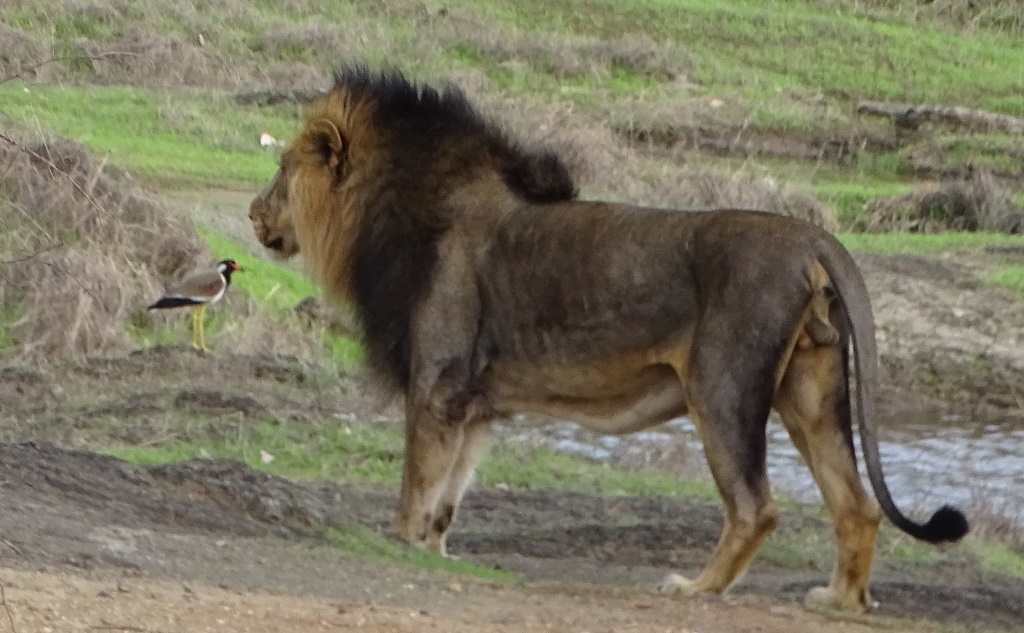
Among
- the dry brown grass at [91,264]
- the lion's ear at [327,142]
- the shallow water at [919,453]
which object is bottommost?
the dry brown grass at [91,264]

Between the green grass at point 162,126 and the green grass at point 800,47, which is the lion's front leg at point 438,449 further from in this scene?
the green grass at point 800,47

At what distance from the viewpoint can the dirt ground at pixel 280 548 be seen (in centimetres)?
552

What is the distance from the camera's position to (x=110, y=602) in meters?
5.24

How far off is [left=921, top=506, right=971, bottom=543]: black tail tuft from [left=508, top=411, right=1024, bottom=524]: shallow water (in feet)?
10.8

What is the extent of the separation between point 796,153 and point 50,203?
1256 cm

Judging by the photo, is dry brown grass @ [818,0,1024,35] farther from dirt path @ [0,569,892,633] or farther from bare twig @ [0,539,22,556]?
bare twig @ [0,539,22,556]

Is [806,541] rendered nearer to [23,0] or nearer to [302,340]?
[302,340]

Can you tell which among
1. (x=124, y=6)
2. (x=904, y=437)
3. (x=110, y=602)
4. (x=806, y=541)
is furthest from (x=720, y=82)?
(x=110, y=602)

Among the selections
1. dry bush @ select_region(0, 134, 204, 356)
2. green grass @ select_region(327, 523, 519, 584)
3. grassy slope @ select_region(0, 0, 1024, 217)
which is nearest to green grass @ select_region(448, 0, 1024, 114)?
grassy slope @ select_region(0, 0, 1024, 217)

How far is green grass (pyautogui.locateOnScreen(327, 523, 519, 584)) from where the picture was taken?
7.12 metres

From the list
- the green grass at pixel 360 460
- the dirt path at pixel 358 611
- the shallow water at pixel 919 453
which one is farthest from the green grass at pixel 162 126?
the dirt path at pixel 358 611

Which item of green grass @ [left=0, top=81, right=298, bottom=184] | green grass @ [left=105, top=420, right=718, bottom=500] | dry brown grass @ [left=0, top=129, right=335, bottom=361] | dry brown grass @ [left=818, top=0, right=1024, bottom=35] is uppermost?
green grass @ [left=105, top=420, right=718, bottom=500]

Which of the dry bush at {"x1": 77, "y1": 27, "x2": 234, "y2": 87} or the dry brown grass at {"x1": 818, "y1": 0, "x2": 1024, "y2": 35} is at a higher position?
the dry bush at {"x1": 77, "y1": 27, "x2": 234, "y2": 87}

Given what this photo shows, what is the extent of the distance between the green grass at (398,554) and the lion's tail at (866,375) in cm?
134
